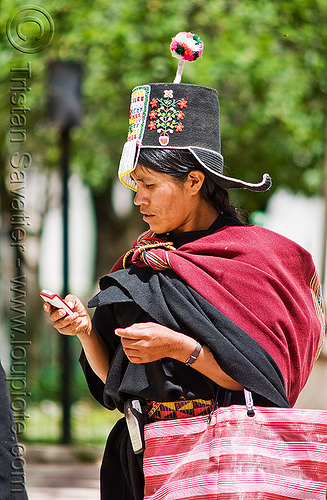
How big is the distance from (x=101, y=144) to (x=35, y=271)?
7.85ft

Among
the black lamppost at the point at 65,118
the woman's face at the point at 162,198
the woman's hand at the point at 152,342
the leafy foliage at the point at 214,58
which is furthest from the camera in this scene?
the leafy foliage at the point at 214,58

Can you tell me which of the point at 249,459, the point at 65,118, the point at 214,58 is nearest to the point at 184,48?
the point at 249,459

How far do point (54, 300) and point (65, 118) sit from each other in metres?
4.38

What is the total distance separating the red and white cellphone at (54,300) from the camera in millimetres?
Result: 1898

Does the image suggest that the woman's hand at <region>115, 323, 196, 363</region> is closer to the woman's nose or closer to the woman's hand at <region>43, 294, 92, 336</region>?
the woman's hand at <region>43, 294, 92, 336</region>

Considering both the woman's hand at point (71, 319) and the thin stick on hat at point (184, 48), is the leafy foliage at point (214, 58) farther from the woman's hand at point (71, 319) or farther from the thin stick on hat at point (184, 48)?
the woman's hand at point (71, 319)

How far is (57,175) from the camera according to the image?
10836 millimetres

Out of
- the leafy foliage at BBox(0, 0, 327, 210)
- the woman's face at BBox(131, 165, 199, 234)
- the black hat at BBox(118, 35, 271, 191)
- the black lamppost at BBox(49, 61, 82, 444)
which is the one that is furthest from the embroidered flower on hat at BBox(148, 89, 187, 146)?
the leafy foliage at BBox(0, 0, 327, 210)

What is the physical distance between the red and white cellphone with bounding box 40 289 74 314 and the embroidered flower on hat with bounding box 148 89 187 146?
0.53 metres

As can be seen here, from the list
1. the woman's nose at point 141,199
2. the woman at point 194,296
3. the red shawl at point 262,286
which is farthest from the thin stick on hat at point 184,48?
the red shawl at point 262,286

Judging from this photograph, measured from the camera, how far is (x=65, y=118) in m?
6.05

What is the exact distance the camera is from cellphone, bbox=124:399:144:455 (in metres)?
2.00

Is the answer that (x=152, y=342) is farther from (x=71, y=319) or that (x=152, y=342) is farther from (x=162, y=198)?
(x=162, y=198)

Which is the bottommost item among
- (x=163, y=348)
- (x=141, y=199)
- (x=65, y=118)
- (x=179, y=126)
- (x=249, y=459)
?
(x=249, y=459)
